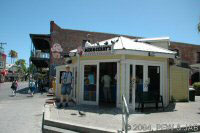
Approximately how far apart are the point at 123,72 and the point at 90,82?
2.06m

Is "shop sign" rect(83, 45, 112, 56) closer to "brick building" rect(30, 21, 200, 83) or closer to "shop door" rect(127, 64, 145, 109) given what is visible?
"shop door" rect(127, 64, 145, 109)

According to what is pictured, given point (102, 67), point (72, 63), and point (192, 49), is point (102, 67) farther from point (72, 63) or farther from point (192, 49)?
point (192, 49)

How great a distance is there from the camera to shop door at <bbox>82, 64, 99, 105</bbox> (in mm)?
11078

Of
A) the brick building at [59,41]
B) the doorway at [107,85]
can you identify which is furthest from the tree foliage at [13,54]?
the doorway at [107,85]

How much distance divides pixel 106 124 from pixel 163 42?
9.55 m

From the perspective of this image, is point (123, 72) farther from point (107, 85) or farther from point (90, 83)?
point (107, 85)

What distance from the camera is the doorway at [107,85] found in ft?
39.9

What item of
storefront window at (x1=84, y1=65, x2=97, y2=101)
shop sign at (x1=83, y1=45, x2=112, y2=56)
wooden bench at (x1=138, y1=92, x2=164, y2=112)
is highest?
shop sign at (x1=83, y1=45, x2=112, y2=56)

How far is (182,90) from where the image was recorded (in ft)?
46.4

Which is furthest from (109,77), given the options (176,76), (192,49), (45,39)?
(192,49)

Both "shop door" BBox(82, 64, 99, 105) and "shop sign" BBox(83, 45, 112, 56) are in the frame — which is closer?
"shop sign" BBox(83, 45, 112, 56)

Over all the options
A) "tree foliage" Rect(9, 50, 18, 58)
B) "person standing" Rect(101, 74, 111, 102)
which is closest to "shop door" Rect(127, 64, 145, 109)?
"person standing" Rect(101, 74, 111, 102)

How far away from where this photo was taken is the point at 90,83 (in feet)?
37.1

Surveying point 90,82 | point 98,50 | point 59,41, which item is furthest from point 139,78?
point 59,41
